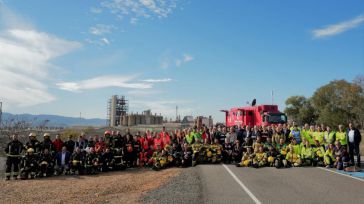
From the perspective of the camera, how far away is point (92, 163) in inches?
690

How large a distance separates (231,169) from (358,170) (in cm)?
516

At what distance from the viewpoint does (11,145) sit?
1686cm

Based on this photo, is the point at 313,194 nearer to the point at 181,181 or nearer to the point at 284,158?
the point at 181,181

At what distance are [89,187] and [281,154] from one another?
343 inches

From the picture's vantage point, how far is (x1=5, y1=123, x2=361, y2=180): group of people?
16844 millimetres

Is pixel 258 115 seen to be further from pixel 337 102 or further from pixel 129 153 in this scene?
pixel 337 102

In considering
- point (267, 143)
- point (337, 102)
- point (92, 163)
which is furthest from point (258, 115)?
point (337, 102)

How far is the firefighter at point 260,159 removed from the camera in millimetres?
16747

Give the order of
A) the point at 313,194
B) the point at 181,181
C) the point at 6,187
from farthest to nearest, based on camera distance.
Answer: the point at 6,187 < the point at 181,181 < the point at 313,194

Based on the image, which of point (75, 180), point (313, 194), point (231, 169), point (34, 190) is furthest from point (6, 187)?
point (313, 194)

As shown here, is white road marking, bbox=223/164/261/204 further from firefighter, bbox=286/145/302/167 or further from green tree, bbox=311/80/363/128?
green tree, bbox=311/80/363/128

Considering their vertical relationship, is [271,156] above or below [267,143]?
below

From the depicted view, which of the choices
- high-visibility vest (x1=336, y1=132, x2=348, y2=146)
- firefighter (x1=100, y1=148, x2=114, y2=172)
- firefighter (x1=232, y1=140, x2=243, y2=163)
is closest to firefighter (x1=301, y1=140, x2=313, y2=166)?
high-visibility vest (x1=336, y1=132, x2=348, y2=146)

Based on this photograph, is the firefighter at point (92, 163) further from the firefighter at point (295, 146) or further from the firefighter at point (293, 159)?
the firefighter at point (295, 146)
